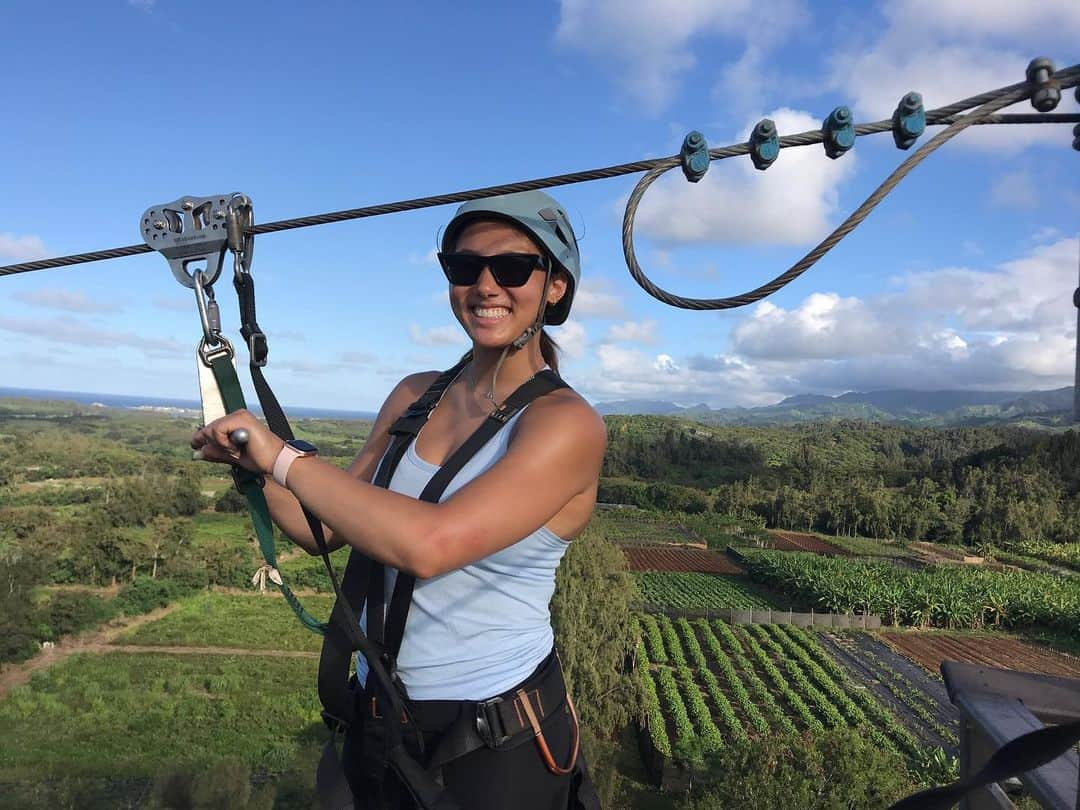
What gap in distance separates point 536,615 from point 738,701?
2383 cm

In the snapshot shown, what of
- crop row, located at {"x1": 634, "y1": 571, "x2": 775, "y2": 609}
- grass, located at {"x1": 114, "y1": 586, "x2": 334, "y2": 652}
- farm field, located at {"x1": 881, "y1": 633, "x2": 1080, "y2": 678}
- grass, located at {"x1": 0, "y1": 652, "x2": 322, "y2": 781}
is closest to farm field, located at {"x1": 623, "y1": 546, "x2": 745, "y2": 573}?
crop row, located at {"x1": 634, "y1": 571, "x2": 775, "y2": 609}

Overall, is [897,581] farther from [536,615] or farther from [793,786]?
[536,615]

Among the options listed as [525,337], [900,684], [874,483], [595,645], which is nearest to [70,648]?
[595,645]

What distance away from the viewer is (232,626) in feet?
120

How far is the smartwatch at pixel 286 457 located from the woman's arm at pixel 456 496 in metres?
0.01

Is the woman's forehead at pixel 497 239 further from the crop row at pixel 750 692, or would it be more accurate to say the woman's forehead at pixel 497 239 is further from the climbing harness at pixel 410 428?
the crop row at pixel 750 692

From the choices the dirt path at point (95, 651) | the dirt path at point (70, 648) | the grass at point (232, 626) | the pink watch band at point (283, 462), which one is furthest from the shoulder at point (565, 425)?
the dirt path at point (70, 648)

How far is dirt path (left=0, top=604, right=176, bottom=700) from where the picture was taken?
3068cm

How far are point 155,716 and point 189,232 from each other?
30258 mm

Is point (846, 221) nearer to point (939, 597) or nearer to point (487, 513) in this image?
point (487, 513)

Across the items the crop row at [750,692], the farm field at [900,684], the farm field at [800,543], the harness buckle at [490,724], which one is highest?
the harness buckle at [490,724]

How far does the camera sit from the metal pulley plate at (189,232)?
4.93 feet

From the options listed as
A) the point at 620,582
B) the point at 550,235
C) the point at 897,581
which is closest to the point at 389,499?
the point at 550,235

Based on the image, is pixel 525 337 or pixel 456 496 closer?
pixel 456 496
